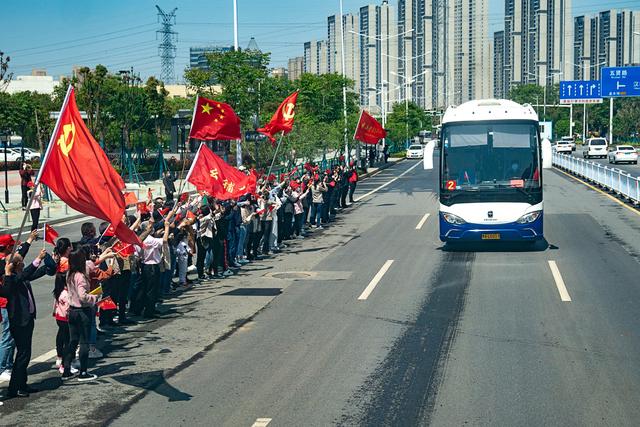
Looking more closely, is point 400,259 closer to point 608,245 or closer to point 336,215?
Result: point 608,245

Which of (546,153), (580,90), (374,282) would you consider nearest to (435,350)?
(374,282)

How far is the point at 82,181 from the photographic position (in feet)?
35.7

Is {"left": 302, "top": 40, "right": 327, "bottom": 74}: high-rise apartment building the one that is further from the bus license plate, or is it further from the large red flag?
the large red flag

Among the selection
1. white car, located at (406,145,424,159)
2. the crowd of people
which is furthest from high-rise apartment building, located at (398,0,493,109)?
the crowd of people

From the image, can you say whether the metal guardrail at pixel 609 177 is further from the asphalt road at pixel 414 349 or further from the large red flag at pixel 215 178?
the large red flag at pixel 215 178

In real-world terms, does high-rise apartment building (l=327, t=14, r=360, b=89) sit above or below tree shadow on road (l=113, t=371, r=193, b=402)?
above

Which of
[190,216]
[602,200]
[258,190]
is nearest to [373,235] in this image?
[258,190]

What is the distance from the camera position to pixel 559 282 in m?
17.8

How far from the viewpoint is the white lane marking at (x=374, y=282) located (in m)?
16.8

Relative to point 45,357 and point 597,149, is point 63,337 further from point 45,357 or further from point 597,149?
point 597,149

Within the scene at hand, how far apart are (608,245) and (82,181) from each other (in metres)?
15.9

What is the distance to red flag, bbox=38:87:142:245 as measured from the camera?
10.6 meters

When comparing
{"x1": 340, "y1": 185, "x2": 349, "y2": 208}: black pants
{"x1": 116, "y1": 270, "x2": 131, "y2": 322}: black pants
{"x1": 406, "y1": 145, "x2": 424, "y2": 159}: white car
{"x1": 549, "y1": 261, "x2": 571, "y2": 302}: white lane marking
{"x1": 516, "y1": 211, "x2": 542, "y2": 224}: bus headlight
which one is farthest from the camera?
{"x1": 406, "y1": 145, "x2": 424, "y2": 159}: white car

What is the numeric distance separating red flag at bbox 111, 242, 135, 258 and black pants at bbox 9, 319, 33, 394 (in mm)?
3384
